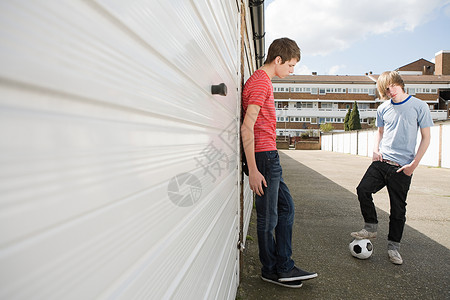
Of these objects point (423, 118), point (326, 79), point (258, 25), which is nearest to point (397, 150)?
point (423, 118)

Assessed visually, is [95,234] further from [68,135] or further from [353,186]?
[353,186]

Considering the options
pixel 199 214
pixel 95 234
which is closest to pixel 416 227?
pixel 199 214

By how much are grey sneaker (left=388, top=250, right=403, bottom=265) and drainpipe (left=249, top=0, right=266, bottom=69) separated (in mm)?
3369

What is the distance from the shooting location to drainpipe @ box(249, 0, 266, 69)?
391 centimetres

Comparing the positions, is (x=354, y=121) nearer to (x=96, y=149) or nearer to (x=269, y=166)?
(x=269, y=166)

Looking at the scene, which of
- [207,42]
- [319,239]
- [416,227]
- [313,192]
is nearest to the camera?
[207,42]

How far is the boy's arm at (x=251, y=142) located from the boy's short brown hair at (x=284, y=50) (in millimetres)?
560

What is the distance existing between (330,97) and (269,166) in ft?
183

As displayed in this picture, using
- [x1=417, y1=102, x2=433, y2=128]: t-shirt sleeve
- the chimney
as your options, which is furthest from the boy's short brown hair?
the chimney

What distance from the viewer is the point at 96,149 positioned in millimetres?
496

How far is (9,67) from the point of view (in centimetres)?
33

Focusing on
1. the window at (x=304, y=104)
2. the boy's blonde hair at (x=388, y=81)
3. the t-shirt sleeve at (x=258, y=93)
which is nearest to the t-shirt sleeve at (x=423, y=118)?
the boy's blonde hair at (x=388, y=81)

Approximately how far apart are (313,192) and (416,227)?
2.64 m

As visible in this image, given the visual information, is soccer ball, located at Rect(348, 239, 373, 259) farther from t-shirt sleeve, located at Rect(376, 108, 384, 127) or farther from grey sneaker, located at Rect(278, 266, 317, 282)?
t-shirt sleeve, located at Rect(376, 108, 384, 127)
